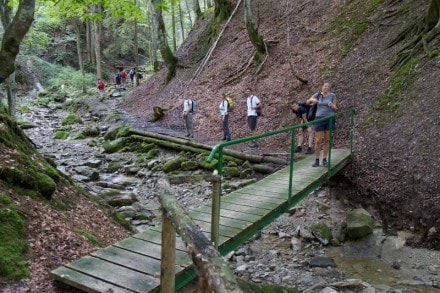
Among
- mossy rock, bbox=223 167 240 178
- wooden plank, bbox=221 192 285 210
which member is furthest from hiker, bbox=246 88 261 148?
wooden plank, bbox=221 192 285 210

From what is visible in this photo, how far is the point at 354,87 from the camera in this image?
12398 millimetres

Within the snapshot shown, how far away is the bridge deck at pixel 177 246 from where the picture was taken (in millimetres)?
3693

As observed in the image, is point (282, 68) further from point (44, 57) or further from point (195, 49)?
point (44, 57)

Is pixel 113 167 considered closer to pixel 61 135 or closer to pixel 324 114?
pixel 61 135

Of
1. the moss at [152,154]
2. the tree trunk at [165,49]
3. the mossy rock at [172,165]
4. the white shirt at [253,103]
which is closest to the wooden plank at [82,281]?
the mossy rock at [172,165]

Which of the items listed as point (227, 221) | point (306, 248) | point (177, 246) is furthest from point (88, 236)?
point (306, 248)

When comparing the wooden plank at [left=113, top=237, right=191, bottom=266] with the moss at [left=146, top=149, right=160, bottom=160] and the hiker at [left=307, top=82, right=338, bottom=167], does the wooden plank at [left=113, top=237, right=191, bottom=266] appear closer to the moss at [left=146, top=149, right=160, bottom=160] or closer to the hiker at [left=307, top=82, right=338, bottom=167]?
the hiker at [left=307, top=82, right=338, bottom=167]

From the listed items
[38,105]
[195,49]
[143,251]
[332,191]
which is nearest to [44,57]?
[38,105]

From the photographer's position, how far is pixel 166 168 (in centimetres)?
1235

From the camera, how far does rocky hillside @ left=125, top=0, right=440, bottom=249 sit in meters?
8.45

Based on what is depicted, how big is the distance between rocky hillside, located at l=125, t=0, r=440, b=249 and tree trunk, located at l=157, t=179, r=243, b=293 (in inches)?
257

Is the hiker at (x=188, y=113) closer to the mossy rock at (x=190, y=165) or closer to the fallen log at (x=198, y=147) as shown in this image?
the fallen log at (x=198, y=147)

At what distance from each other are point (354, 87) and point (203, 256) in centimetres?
1149

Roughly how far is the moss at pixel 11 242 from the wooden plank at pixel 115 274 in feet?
1.48
